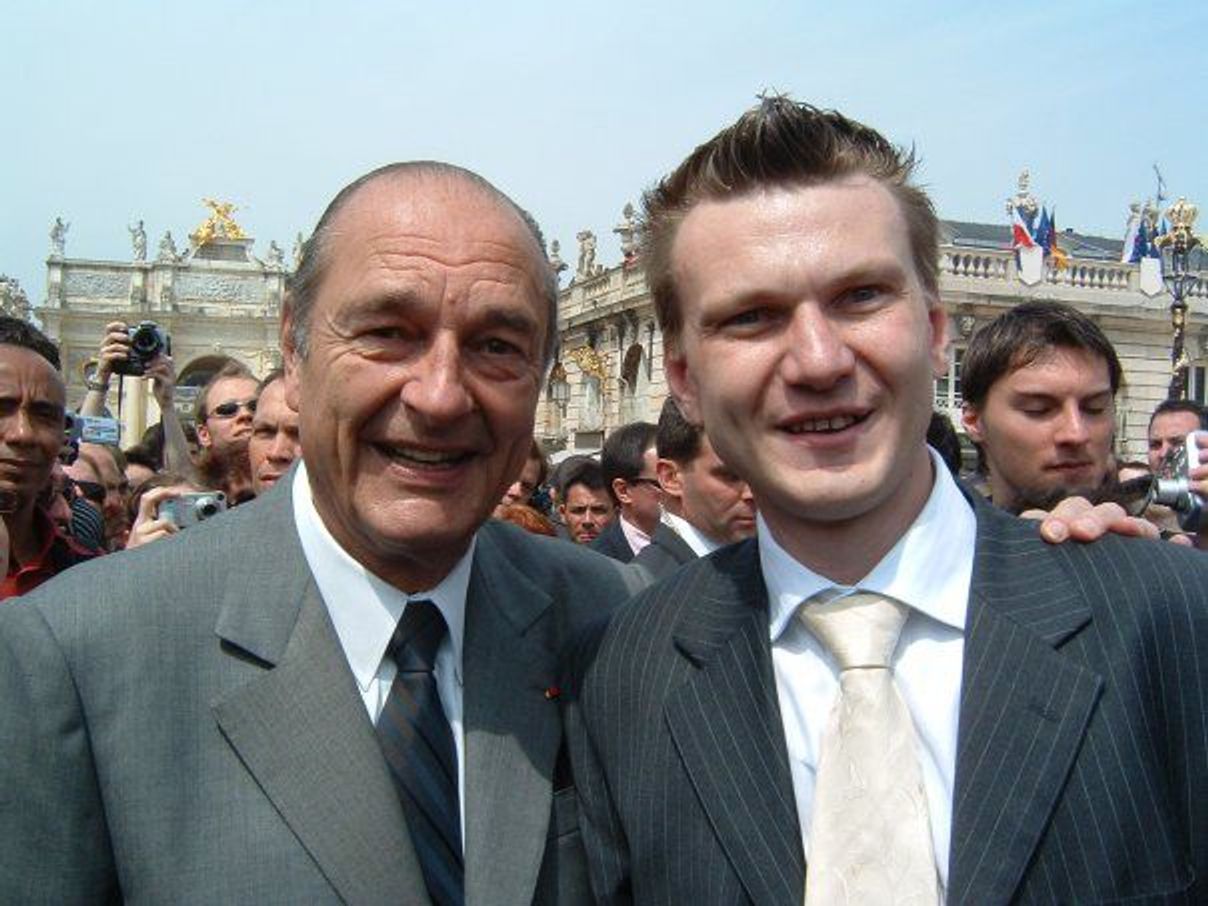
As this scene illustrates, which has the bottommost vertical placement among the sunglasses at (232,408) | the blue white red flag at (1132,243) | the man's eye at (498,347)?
the sunglasses at (232,408)

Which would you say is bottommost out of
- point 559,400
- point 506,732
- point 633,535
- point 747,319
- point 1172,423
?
point 633,535

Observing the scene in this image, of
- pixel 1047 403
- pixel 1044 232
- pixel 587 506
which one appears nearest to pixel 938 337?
pixel 1047 403

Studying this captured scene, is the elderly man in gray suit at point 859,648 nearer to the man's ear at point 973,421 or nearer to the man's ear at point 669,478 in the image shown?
the man's ear at point 973,421

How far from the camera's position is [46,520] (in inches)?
163

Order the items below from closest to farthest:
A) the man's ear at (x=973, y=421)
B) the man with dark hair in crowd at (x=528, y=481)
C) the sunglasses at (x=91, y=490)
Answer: the man's ear at (x=973, y=421)
the sunglasses at (x=91, y=490)
the man with dark hair in crowd at (x=528, y=481)

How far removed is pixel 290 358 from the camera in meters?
2.43

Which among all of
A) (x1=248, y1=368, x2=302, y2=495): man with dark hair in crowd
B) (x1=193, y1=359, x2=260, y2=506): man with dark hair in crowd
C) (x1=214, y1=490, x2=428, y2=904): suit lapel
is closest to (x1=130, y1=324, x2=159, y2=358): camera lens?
(x1=193, y1=359, x2=260, y2=506): man with dark hair in crowd

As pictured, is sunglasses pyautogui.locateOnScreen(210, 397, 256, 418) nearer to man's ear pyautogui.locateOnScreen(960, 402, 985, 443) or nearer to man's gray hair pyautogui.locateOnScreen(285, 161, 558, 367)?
man's ear pyautogui.locateOnScreen(960, 402, 985, 443)

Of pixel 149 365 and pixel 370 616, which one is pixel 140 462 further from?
pixel 370 616

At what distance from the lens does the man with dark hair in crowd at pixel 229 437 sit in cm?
613

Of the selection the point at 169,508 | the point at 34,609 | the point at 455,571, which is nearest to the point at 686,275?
the point at 455,571

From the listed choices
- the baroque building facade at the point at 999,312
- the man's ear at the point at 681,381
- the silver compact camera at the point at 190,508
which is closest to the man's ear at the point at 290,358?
the man's ear at the point at 681,381

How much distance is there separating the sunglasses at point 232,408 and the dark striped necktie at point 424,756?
4.13 metres

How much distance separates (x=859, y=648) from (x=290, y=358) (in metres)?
1.28
